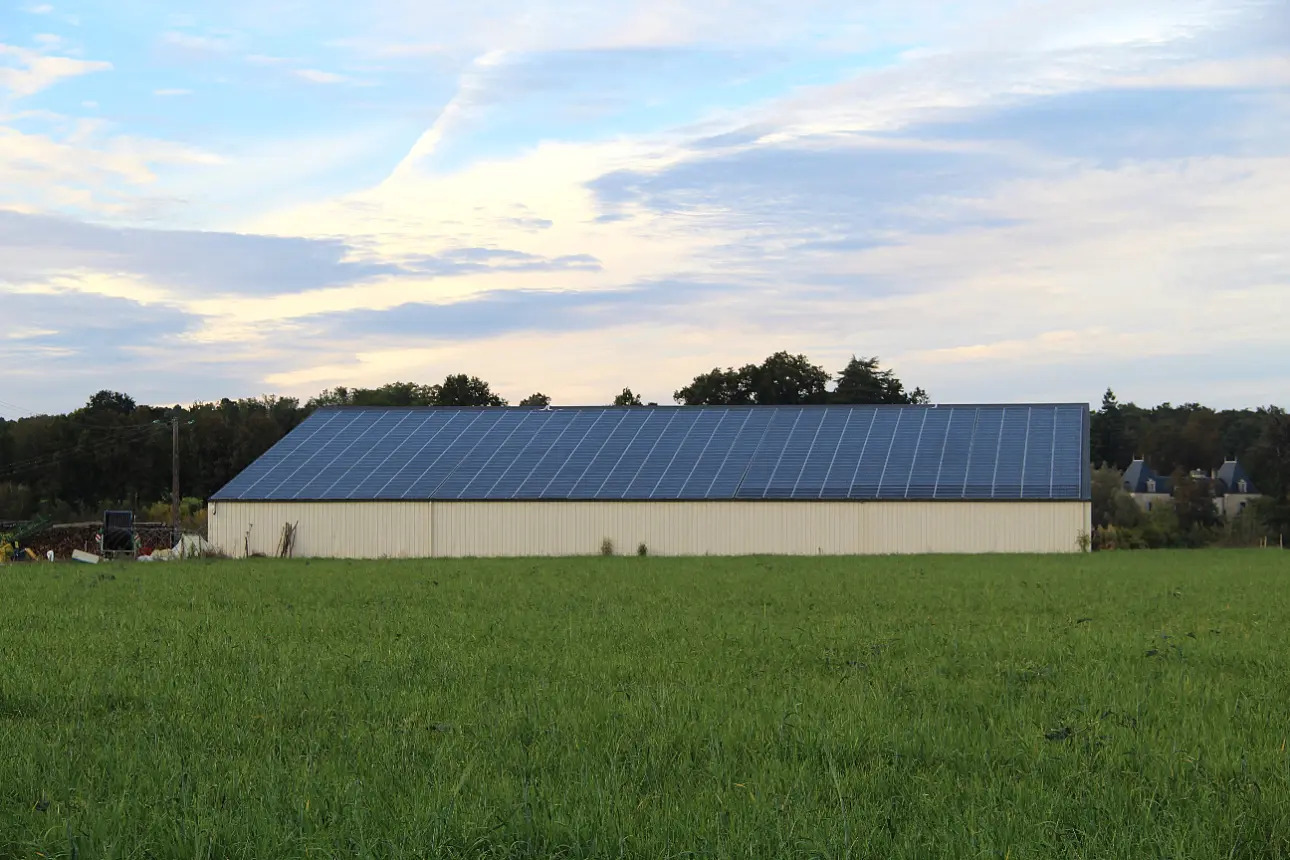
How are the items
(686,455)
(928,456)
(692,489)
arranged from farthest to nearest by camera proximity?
(686,455)
(928,456)
(692,489)

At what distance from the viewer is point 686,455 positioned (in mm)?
57188

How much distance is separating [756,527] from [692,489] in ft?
10.1

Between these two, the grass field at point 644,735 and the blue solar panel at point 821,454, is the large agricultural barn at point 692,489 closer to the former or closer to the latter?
the blue solar panel at point 821,454

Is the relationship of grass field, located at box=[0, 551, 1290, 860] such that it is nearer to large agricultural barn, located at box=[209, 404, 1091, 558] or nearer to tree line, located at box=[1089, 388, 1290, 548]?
large agricultural barn, located at box=[209, 404, 1091, 558]

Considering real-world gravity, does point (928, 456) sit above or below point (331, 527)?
above

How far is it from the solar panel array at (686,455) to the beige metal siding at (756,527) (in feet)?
1.79

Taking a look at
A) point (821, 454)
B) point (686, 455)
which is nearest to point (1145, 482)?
point (821, 454)

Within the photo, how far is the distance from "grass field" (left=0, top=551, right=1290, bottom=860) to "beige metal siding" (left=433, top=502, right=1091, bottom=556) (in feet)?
108

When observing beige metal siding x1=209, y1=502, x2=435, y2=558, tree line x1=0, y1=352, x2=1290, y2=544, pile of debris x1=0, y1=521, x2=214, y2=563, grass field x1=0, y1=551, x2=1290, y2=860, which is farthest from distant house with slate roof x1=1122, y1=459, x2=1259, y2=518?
grass field x1=0, y1=551, x2=1290, y2=860

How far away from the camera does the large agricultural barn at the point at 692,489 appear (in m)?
51.4

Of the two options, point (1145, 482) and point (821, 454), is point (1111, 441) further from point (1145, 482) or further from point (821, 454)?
point (821, 454)

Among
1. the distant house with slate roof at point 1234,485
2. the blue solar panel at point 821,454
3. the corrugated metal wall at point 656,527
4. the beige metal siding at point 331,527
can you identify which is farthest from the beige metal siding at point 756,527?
the distant house with slate roof at point 1234,485

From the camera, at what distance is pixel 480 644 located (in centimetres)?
1438

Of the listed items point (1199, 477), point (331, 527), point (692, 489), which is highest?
point (1199, 477)
